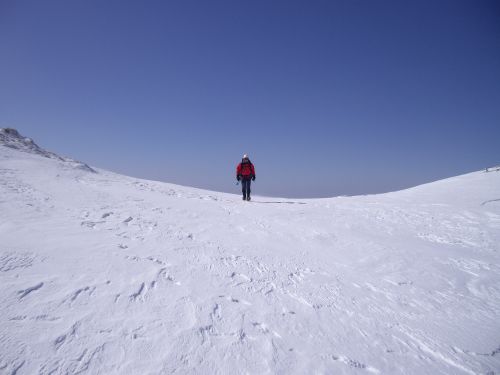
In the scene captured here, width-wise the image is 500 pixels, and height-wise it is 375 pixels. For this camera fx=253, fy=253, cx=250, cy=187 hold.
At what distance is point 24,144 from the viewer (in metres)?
14.2

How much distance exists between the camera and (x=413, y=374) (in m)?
2.55

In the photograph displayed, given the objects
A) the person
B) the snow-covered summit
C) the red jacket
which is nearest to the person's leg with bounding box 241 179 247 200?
the person

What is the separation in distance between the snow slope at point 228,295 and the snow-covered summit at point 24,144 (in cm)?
765

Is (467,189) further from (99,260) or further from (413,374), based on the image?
(99,260)

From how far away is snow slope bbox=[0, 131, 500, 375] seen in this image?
8.09 ft

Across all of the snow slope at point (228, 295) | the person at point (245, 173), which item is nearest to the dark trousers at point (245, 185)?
the person at point (245, 173)

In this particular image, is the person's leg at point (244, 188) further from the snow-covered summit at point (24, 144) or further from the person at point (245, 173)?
the snow-covered summit at point (24, 144)

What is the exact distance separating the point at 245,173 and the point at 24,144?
12672 millimetres

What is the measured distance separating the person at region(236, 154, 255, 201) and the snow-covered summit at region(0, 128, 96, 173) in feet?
24.7

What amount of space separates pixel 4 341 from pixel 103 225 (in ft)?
10.7

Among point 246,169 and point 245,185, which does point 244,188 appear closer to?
point 245,185

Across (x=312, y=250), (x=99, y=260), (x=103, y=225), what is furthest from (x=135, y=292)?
(x=312, y=250)

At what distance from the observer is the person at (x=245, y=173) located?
12.1 meters

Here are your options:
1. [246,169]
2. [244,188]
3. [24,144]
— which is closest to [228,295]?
[244,188]
